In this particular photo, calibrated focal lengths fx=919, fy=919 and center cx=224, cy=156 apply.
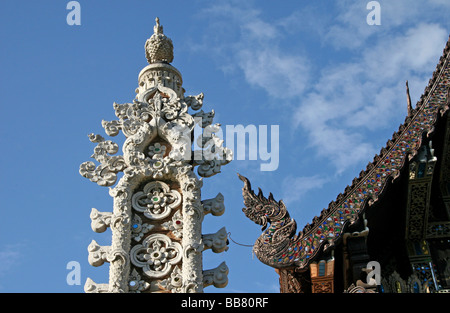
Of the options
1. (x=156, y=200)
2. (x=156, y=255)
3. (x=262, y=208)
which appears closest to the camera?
(x=156, y=255)

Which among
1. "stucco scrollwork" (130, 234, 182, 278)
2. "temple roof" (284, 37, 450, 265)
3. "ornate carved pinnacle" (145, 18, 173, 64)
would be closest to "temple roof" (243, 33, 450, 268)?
"temple roof" (284, 37, 450, 265)

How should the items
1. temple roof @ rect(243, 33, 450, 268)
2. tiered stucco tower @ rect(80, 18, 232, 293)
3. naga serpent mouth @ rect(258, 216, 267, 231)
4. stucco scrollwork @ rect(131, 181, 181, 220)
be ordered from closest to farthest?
1. tiered stucco tower @ rect(80, 18, 232, 293)
2. stucco scrollwork @ rect(131, 181, 181, 220)
3. temple roof @ rect(243, 33, 450, 268)
4. naga serpent mouth @ rect(258, 216, 267, 231)

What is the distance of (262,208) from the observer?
1096 centimetres

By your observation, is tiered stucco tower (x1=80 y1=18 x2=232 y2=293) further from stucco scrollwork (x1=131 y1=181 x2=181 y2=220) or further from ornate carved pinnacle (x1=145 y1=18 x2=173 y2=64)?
ornate carved pinnacle (x1=145 y1=18 x2=173 y2=64)

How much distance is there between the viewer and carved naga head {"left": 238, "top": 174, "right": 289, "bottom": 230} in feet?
35.7

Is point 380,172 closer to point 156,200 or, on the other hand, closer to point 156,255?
point 156,200

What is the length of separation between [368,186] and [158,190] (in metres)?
2.71

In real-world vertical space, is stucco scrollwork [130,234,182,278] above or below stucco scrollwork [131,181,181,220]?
below

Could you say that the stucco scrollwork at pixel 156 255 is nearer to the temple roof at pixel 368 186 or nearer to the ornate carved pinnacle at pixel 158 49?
the temple roof at pixel 368 186

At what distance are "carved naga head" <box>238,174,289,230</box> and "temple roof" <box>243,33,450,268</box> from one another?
0.22m

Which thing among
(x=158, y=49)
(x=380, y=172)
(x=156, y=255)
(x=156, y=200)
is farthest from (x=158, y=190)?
(x=380, y=172)
